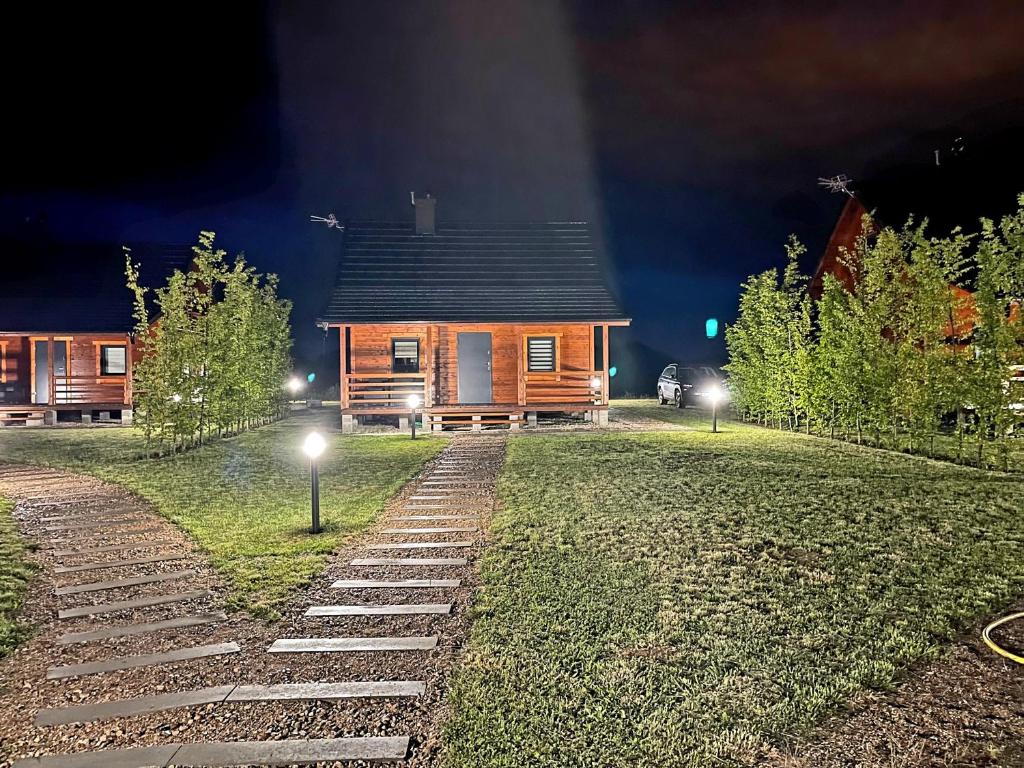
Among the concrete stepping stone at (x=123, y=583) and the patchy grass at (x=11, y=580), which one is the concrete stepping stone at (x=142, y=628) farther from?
the concrete stepping stone at (x=123, y=583)

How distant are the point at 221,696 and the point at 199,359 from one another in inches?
459

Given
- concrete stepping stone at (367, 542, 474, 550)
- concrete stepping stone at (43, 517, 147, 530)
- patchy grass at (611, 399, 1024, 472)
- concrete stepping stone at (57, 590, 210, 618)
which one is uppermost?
patchy grass at (611, 399, 1024, 472)

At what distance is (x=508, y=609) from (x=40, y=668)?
9.07 ft

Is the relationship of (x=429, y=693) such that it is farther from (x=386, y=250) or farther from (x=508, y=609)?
(x=386, y=250)

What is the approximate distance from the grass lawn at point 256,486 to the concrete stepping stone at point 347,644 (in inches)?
22.3

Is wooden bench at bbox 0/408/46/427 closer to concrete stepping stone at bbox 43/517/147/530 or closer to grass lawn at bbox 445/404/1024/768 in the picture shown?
concrete stepping stone at bbox 43/517/147/530

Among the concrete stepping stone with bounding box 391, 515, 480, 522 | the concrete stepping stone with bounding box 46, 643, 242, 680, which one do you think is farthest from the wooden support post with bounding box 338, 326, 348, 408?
the concrete stepping stone with bounding box 46, 643, 242, 680

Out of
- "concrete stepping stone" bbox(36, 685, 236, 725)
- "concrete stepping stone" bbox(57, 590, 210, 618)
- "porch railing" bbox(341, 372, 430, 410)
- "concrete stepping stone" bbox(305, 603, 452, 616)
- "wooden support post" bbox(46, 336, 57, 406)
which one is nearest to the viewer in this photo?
"concrete stepping stone" bbox(36, 685, 236, 725)

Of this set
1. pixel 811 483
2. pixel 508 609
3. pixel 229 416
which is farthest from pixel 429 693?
pixel 229 416

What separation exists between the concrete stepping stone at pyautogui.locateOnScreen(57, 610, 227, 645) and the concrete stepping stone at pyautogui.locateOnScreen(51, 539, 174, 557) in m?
2.05

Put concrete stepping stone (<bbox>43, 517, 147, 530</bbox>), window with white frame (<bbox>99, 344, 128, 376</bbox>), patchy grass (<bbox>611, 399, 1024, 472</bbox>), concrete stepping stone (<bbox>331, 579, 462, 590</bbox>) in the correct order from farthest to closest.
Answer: window with white frame (<bbox>99, 344, 128, 376</bbox>) → patchy grass (<bbox>611, 399, 1024, 472</bbox>) → concrete stepping stone (<bbox>43, 517, 147, 530</bbox>) → concrete stepping stone (<bbox>331, 579, 462, 590</bbox>)

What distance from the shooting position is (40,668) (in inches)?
142

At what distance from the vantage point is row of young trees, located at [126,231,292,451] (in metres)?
12.6

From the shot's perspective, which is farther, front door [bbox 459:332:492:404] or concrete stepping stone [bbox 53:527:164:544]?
front door [bbox 459:332:492:404]
